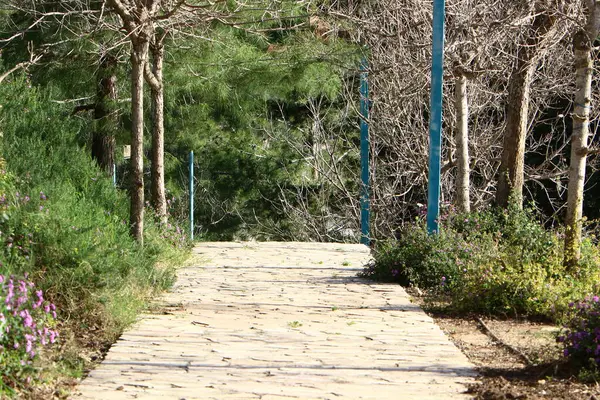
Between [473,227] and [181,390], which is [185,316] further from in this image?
[473,227]

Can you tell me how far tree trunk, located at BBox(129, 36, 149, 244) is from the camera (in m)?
9.60

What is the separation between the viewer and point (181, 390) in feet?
18.4

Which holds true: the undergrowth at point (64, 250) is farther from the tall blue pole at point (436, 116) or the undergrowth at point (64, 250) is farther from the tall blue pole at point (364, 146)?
the tall blue pole at point (364, 146)

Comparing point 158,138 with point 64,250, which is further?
point 158,138

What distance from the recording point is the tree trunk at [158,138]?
12742mm

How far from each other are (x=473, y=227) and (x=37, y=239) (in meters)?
5.82

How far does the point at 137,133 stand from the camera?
9594 mm

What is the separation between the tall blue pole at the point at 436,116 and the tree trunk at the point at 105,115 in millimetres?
6490

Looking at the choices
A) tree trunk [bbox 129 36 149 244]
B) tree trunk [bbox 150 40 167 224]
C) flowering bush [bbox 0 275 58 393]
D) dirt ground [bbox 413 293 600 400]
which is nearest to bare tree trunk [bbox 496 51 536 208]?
dirt ground [bbox 413 293 600 400]

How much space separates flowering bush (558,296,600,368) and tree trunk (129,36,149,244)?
5.16 meters

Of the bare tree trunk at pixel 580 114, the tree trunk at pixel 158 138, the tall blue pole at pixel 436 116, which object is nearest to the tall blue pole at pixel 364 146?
the tree trunk at pixel 158 138

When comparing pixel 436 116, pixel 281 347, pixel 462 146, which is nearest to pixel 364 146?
pixel 462 146

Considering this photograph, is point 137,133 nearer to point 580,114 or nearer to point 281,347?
point 281,347

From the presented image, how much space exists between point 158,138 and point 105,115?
11.8 feet
